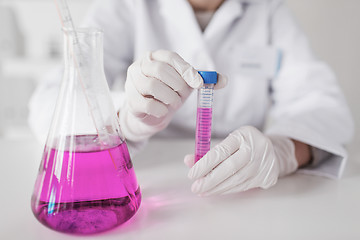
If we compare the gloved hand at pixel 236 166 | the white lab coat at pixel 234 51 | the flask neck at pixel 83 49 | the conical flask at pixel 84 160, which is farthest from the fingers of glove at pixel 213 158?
the white lab coat at pixel 234 51

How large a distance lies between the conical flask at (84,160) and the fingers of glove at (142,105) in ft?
0.39

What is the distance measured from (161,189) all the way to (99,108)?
0.25 m

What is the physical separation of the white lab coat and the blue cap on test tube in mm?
601

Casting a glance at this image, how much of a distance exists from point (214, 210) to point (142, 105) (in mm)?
259

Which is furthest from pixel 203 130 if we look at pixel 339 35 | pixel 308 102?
pixel 339 35

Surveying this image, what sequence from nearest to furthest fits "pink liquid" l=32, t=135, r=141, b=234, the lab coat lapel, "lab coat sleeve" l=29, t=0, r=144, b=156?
"pink liquid" l=32, t=135, r=141, b=234 → "lab coat sleeve" l=29, t=0, r=144, b=156 → the lab coat lapel

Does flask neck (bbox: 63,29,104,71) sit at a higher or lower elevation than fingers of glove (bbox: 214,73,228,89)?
higher

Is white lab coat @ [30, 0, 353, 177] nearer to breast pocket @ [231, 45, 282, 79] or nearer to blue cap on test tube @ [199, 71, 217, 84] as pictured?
breast pocket @ [231, 45, 282, 79]

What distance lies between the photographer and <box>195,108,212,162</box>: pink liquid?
576 mm

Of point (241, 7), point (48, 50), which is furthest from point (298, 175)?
point (48, 50)

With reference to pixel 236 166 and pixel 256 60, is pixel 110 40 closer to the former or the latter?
pixel 256 60

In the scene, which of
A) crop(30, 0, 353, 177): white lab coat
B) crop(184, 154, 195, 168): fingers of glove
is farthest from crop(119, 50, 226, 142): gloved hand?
crop(30, 0, 353, 177): white lab coat

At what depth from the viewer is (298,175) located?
0.78 metres

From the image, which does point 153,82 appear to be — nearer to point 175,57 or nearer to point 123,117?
point 175,57
